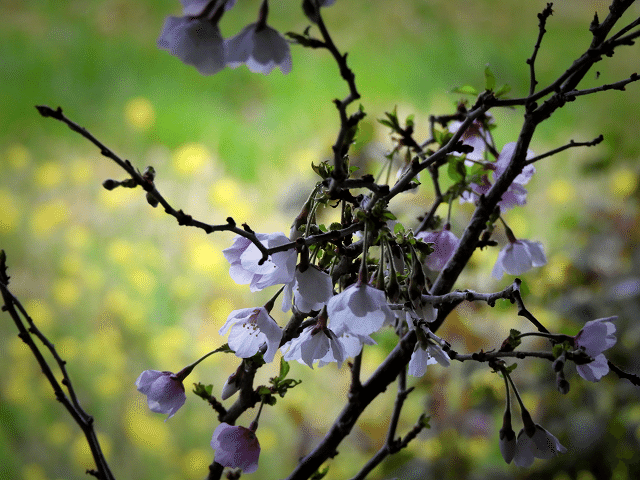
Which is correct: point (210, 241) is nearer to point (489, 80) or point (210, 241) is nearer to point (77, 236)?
point (77, 236)

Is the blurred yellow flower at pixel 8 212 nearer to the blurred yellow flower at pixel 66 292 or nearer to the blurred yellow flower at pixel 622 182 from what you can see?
the blurred yellow flower at pixel 66 292

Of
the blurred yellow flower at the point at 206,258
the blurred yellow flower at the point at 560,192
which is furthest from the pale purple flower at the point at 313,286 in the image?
the blurred yellow flower at the point at 560,192

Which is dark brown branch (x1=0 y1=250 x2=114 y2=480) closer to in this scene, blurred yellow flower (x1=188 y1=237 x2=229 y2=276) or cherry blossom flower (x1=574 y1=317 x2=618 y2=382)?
cherry blossom flower (x1=574 y1=317 x2=618 y2=382)

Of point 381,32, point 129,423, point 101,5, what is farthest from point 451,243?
point 101,5

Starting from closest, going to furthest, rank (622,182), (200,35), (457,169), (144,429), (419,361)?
(200,35), (419,361), (457,169), (144,429), (622,182)

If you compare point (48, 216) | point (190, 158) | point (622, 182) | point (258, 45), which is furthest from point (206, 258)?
point (622, 182)

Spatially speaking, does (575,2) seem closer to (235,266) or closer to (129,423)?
(235,266)
